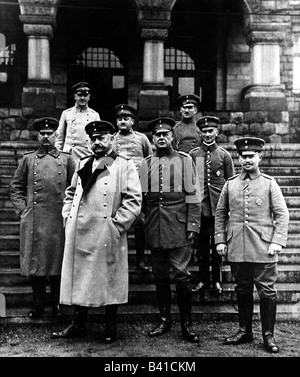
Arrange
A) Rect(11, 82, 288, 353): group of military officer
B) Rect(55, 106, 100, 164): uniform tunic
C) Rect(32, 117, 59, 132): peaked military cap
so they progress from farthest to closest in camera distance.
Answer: Rect(55, 106, 100, 164): uniform tunic
Rect(32, 117, 59, 132): peaked military cap
Rect(11, 82, 288, 353): group of military officer

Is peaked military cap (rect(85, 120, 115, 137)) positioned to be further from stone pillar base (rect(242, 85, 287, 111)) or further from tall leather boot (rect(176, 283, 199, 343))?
stone pillar base (rect(242, 85, 287, 111))

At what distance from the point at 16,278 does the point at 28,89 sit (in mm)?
5464

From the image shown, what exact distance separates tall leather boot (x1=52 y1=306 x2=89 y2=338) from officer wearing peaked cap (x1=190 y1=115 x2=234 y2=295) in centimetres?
137

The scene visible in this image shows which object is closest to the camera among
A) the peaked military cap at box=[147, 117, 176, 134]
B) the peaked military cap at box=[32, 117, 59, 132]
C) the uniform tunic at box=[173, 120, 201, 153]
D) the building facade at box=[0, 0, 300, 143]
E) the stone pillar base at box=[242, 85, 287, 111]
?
the peaked military cap at box=[147, 117, 176, 134]

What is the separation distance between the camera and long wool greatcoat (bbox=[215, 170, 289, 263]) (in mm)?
4828

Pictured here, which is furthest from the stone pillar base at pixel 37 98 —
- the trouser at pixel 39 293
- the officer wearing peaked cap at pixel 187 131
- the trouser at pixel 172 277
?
the trouser at pixel 172 277

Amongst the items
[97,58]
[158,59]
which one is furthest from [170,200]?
[97,58]

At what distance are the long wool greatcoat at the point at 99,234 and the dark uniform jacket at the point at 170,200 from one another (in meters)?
0.34

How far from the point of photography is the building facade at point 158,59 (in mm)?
10875

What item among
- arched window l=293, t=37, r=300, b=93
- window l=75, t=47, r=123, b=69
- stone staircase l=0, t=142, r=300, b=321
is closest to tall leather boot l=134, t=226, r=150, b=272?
stone staircase l=0, t=142, r=300, b=321

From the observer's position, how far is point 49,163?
5.61 m

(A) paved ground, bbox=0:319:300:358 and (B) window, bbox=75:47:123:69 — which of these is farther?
(B) window, bbox=75:47:123:69

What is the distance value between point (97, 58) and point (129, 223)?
9238 mm
